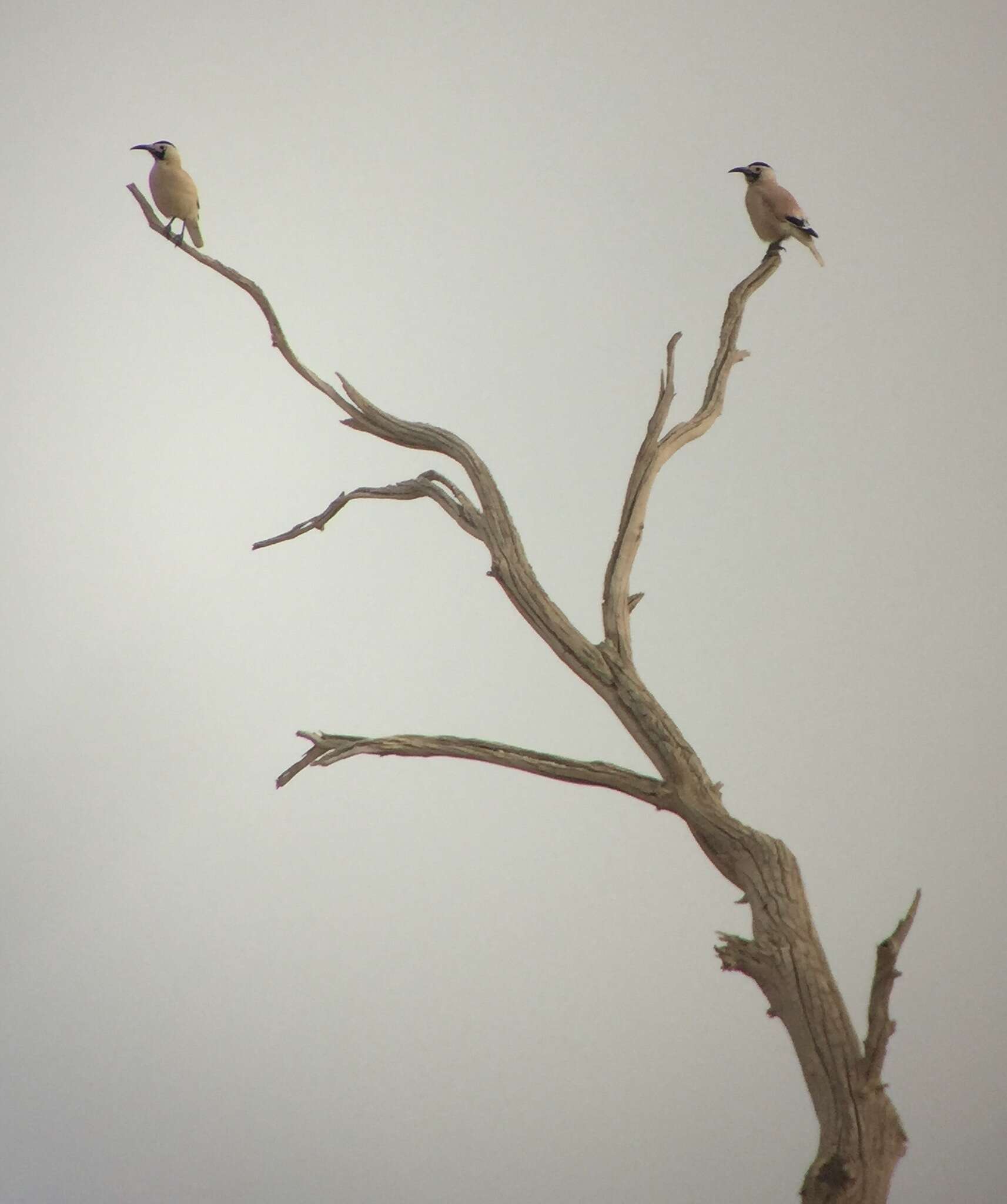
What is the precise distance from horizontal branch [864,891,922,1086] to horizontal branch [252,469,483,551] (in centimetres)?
106

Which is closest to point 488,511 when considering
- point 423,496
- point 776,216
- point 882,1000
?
point 423,496

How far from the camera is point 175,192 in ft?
9.81

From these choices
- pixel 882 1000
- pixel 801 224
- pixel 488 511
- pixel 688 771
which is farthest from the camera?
pixel 801 224

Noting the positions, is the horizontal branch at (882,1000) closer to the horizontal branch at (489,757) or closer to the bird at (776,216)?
the horizontal branch at (489,757)

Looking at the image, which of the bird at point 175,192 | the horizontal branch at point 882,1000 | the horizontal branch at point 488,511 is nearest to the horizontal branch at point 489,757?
the horizontal branch at point 488,511

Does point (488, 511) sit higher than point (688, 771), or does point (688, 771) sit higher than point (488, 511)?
point (488, 511)

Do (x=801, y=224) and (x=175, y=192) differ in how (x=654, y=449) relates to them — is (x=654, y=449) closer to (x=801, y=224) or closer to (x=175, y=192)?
(x=801, y=224)

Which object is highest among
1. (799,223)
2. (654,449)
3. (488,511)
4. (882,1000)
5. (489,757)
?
(799,223)

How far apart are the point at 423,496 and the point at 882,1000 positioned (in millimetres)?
1297

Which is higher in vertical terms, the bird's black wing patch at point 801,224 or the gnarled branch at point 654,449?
the bird's black wing patch at point 801,224

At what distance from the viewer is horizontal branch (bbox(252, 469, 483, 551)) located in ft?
8.45

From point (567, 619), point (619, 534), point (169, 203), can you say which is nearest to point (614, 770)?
point (567, 619)

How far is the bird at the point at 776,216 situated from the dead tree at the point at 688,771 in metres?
0.12

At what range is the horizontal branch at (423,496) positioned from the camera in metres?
2.57
